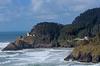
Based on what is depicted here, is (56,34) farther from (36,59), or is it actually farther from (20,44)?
(36,59)

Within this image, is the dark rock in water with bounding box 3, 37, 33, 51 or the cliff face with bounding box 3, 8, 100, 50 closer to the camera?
the dark rock in water with bounding box 3, 37, 33, 51

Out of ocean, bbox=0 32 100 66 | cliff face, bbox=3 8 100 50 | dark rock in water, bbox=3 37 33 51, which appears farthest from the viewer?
cliff face, bbox=3 8 100 50

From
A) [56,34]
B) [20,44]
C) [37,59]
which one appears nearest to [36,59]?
[37,59]

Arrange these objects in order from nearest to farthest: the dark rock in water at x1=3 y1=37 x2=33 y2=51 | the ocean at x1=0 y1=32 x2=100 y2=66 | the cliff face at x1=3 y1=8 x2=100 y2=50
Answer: the ocean at x1=0 y1=32 x2=100 y2=66 → the dark rock in water at x1=3 y1=37 x2=33 y2=51 → the cliff face at x1=3 y1=8 x2=100 y2=50

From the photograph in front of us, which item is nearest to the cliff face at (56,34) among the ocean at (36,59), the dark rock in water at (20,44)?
the dark rock in water at (20,44)

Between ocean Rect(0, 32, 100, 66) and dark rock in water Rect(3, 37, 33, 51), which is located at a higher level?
dark rock in water Rect(3, 37, 33, 51)

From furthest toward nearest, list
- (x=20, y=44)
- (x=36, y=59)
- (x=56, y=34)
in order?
(x=56, y=34) < (x=20, y=44) < (x=36, y=59)

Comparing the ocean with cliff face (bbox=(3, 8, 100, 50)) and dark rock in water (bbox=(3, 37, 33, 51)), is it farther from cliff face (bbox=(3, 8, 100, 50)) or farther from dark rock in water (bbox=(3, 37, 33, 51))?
cliff face (bbox=(3, 8, 100, 50))

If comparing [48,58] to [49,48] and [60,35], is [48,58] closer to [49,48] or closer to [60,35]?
[49,48]

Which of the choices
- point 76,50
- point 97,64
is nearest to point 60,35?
point 76,50

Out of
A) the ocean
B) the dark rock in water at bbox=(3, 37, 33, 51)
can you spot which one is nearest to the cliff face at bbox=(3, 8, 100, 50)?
the dark rock in water at bbox=(3, 37, 33, 51)

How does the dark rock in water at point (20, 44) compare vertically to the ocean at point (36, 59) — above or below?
above

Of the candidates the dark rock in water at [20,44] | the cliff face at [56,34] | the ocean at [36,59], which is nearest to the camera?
the ocean at [36,59]

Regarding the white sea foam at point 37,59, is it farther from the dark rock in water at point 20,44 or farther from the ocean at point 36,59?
the dark rock in water at point 20,44
